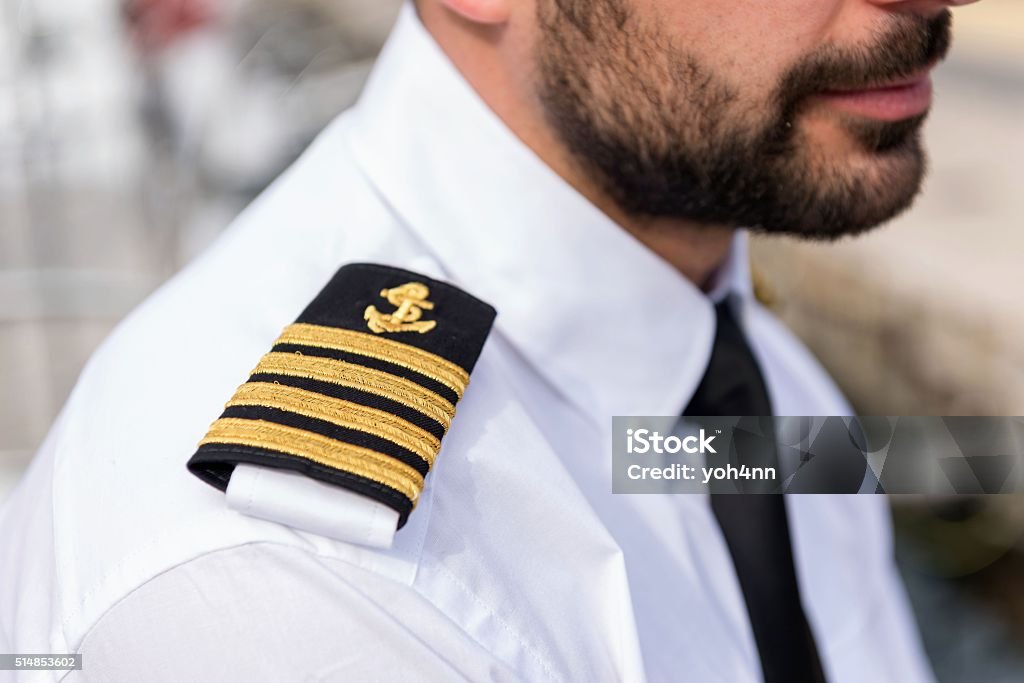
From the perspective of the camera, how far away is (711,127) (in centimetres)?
115

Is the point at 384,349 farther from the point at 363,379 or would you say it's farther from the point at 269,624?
the point at 269,624

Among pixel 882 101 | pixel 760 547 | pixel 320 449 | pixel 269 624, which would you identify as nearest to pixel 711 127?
pixel 882 101

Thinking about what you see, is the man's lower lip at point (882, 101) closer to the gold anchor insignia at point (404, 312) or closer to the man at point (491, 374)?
the man at point (491, 374)

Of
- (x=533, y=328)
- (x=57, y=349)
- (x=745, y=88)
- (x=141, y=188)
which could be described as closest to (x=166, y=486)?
(x=533, y=328)

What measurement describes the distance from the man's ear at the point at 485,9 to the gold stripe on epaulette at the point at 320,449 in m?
0.55

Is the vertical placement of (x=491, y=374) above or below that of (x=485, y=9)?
below

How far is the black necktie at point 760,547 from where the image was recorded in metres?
1.15

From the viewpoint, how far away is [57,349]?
2619 millimetres

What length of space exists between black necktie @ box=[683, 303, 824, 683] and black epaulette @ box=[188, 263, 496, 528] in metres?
0.37

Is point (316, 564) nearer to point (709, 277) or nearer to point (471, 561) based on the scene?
point (471, 561)

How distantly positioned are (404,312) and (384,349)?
2.2 inches

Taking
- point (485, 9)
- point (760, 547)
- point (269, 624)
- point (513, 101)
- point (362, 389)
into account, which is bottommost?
point (760, 547)

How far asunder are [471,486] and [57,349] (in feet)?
6.67

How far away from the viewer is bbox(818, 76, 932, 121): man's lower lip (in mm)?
1146
